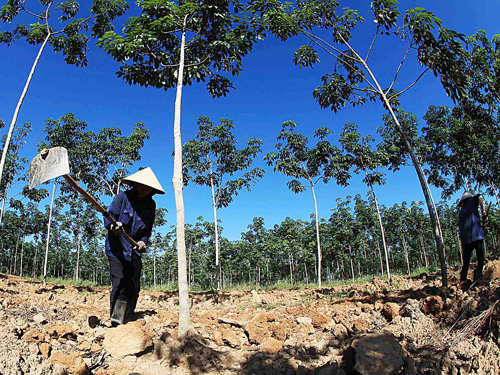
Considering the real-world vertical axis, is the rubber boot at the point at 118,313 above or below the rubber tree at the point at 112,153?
below

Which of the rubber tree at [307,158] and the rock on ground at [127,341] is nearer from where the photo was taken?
the rock on ground at [127,341]

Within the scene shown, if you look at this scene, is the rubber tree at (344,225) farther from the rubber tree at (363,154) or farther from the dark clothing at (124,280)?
the dark clothing at (124,280)

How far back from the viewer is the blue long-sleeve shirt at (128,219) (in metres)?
3.26

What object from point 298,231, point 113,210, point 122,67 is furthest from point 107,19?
point 298,231

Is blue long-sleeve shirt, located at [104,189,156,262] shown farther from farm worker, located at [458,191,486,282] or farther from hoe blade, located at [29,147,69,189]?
farm worker, located at [458,191,486,282]

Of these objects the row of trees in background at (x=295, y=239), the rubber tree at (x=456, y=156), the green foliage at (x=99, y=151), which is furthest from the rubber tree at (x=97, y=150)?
the rubber tree at (x=456, y=156)

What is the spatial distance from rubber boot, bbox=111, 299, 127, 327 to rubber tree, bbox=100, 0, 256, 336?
1.84m

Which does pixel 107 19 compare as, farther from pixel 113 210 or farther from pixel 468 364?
pixel 468 364

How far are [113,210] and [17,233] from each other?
95.4 feet

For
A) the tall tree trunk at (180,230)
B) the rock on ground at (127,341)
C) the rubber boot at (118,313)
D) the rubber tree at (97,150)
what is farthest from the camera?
the rubber tree at (97,150)

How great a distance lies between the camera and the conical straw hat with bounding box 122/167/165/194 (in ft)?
10.6

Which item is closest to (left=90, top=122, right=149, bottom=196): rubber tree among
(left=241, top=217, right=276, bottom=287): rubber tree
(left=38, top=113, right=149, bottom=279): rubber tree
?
(left=38, top=113, right=149, bottom=279): rubber tree

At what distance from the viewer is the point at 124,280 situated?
3254 mm

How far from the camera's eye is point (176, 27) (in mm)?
4148
